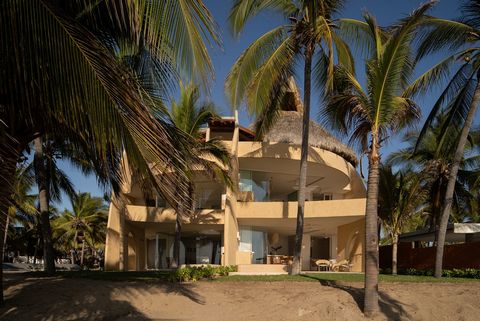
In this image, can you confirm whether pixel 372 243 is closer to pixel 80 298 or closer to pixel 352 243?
pixel 80 298

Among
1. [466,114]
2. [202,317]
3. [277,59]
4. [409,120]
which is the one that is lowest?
[202,317]

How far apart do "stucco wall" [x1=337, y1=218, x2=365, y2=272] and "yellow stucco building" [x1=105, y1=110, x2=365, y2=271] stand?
5 cm

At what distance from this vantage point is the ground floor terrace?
2248 cm

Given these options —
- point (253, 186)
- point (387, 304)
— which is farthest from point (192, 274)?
point (253, 186)

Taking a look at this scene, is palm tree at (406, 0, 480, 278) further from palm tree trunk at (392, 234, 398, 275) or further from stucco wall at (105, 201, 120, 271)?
stucco wall at (105, 201, 120, 271)

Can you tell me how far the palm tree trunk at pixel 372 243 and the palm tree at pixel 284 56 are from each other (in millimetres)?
4487

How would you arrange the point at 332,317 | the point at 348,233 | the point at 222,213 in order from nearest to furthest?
the point at 332,317 → the point at 222,213 → the point at 348,233

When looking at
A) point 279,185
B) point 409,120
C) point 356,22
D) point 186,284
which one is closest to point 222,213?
point 279,185

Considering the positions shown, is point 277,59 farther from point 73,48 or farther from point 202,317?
point 73,48

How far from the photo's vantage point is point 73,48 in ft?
15.6

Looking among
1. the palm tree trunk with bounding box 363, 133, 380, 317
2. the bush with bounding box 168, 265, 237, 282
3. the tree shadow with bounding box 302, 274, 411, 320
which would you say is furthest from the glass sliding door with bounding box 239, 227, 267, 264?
the palm tree trunk with bounding box 363, 133, 380, 317

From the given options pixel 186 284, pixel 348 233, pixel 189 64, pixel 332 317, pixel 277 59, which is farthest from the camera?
pixel 348 233

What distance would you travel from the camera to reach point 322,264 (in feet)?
78.2

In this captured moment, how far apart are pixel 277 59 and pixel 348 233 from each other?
40.7 feet
